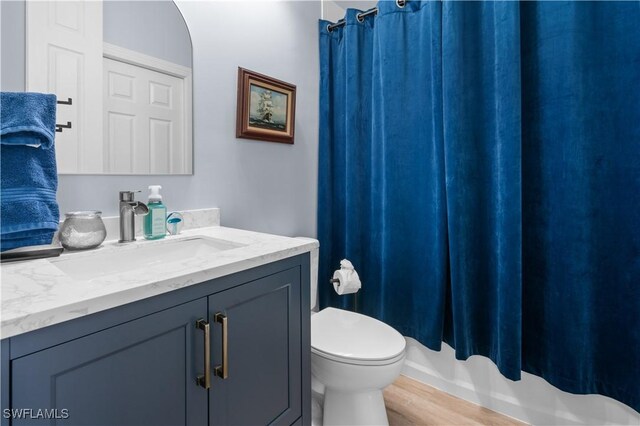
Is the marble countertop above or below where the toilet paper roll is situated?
above

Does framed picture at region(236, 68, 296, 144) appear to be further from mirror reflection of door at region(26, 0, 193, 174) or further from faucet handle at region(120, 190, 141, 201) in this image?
→ faucet handle at region(120, 190, 141, 201)

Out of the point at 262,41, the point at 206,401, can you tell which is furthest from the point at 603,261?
the point at 262,41

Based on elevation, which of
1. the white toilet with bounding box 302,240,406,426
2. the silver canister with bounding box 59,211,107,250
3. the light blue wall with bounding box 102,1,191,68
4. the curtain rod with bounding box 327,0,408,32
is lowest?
the white toilet with bounding box 302,240,406,426

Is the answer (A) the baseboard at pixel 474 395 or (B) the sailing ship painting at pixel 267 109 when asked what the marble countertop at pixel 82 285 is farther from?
(A) the baseboard at pixel 474 395

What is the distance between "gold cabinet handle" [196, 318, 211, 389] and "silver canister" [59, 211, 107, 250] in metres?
0.50

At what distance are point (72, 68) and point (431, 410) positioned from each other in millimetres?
1988

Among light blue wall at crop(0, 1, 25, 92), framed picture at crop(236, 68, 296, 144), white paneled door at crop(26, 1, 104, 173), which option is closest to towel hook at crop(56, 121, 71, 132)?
white paneled door at crop(26, 1, 104, 173)

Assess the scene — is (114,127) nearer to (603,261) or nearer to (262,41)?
(262,41)

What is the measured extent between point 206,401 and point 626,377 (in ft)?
4.92

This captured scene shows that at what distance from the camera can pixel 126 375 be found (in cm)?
66

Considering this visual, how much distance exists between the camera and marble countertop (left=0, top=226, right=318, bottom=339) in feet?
1.75

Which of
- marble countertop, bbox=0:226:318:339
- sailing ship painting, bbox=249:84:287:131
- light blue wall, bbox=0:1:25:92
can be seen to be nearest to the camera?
marble countertop, bbox=0:226:318:339

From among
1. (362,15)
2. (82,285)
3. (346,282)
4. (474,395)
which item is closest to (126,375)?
(82,285)

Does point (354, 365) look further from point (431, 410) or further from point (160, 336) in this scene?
point (160, 336)
